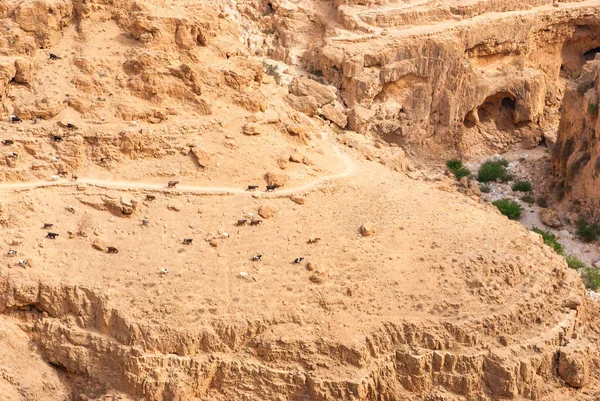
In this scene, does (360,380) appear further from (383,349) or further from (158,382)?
(158,382)

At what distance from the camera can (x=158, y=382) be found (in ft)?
89.6

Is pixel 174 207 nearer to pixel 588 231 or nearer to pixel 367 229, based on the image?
pixel 367 229

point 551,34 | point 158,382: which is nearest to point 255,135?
point 158,382

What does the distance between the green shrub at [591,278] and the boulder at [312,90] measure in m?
11.4

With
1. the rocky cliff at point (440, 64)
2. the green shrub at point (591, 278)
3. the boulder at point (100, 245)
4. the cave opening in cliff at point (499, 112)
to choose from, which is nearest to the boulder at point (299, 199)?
the boulder at point (100, 245)

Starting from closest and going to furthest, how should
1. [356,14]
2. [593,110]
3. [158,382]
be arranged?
[158,382] → [593,110] → [356,14]

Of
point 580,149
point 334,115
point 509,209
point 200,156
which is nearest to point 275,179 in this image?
point 200,156

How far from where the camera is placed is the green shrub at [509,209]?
41469 mm

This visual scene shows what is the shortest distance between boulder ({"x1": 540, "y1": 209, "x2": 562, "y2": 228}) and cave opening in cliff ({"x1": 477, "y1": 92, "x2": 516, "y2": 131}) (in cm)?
613

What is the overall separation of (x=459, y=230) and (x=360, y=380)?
6349 mm

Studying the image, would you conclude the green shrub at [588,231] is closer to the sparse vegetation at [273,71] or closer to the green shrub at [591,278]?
the green shrub at [591,278]

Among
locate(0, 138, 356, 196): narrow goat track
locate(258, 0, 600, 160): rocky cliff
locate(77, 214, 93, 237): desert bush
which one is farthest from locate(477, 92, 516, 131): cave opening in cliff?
locate(77, 214, 93, 237): desert bush

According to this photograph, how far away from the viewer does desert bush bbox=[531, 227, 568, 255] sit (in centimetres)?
3850

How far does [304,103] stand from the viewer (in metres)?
39.2
